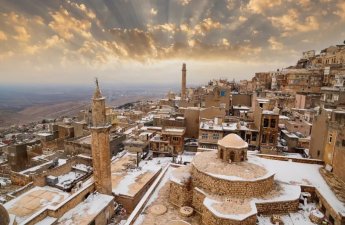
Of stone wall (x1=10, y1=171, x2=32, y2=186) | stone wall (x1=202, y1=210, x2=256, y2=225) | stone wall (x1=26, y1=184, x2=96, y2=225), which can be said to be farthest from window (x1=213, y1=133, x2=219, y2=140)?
stone wall (x1=10, y1=171, x2=32, y2=186)

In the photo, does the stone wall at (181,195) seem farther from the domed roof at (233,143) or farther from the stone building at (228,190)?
the domed roof at (233,143)

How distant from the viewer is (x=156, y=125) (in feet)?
138

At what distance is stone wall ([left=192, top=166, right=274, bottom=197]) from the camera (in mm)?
14391

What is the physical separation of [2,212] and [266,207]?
1473cm

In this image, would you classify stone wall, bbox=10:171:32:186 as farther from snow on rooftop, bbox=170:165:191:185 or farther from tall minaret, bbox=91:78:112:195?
snow on rooftop, bbox=170:165:191:185

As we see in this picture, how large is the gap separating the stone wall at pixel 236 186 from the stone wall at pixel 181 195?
1.44 meters

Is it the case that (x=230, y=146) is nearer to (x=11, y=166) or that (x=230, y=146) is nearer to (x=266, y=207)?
(x=266, y=207)

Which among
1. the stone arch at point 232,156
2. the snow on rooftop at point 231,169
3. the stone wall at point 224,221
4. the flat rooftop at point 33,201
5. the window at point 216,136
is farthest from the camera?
the window at point 216,136

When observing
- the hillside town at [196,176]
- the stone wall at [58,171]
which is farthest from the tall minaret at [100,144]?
the stone wall at [58,171]

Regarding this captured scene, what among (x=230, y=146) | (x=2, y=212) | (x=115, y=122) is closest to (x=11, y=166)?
(x=115, y=122)

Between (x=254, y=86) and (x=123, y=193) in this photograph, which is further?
(x=254, y=86)

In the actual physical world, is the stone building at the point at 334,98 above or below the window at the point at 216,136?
above

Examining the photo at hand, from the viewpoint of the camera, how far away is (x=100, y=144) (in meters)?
19.8

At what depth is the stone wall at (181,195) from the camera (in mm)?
15951
